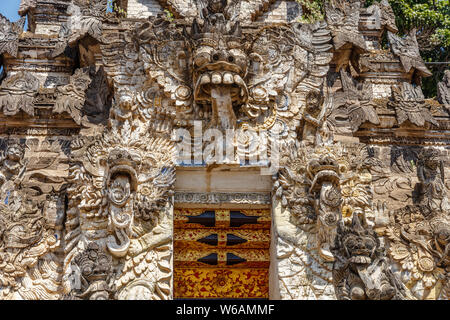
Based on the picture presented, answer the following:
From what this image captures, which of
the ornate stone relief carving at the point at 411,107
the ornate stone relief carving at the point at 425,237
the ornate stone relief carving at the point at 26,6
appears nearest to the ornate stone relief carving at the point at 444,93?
the ornate stone relief carving at the point at 411,107

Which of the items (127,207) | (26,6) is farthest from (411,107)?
(26,6)

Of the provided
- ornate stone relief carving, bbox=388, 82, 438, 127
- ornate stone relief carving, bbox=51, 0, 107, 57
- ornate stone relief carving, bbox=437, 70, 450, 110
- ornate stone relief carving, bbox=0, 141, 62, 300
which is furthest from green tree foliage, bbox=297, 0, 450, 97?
ornate stone relief carving, bbox=0, 141, 62, 300

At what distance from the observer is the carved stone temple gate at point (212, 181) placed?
9.08 meters

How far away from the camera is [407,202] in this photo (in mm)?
10688

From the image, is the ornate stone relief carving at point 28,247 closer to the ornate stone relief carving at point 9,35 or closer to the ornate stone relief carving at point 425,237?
the ornate stone relief carving at point 9,35

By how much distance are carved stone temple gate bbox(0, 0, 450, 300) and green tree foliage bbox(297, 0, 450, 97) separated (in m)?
10.7

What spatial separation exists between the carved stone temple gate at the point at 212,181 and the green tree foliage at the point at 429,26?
1065cm

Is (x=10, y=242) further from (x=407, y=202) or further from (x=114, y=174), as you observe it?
(x=407, y=202)

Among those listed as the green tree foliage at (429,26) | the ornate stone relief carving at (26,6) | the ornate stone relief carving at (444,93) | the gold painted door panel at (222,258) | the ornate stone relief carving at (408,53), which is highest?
the green tree foliage at (429,26)

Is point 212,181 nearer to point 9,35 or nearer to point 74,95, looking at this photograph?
point 74,95

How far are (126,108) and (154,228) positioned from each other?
76.8 inches

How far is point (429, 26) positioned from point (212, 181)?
14.4 metres

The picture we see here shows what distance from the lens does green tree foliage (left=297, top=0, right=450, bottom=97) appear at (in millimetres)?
21125
